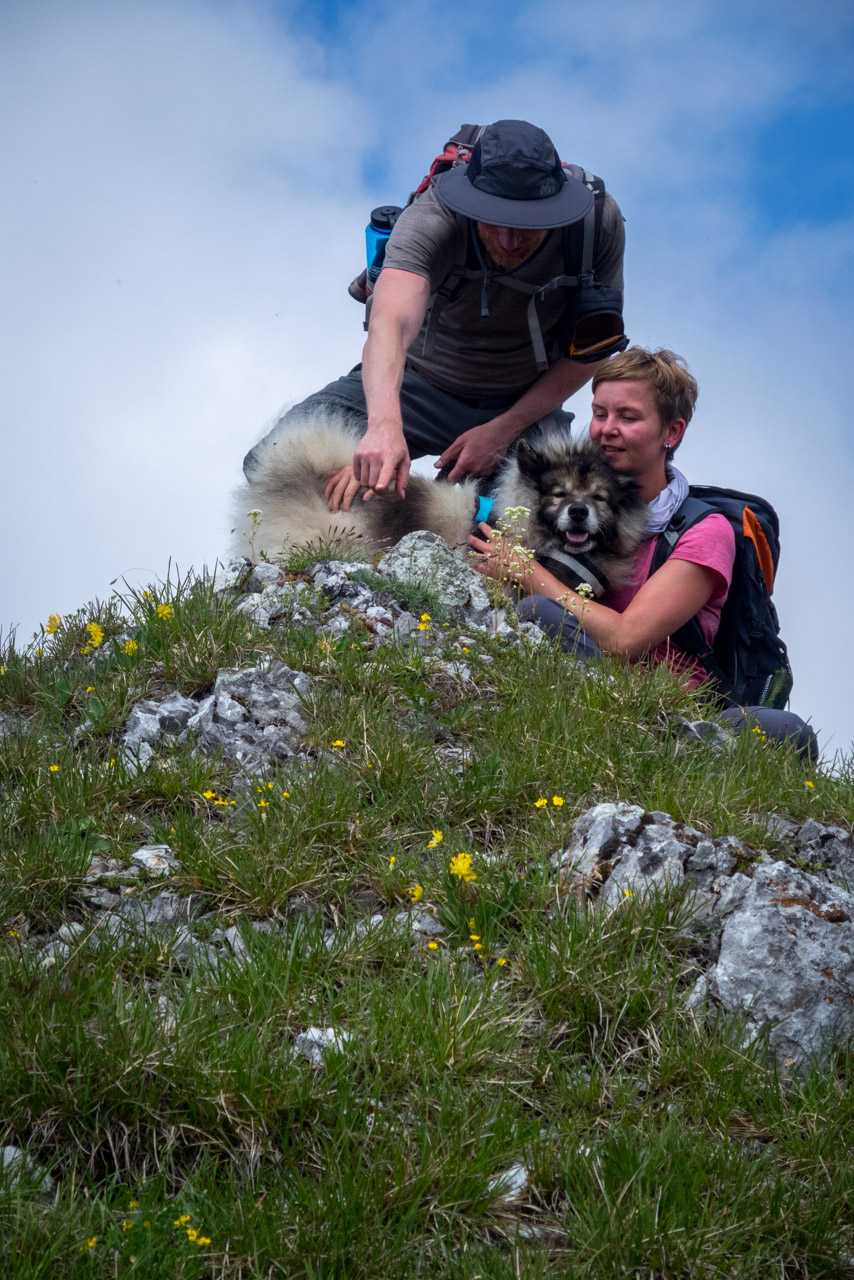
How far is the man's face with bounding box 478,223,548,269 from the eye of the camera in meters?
6.59

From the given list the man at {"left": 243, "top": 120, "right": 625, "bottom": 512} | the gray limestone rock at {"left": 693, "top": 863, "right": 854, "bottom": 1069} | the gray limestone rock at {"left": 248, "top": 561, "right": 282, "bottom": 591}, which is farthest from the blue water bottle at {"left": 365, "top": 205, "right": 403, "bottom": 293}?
the gray limestone rock at {"left": 693, "top": 863, "right": 854, "bottom": 1069}

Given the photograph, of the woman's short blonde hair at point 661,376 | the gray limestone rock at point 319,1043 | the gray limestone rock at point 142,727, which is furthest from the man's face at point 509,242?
the gray limestone rock at point 319,1043

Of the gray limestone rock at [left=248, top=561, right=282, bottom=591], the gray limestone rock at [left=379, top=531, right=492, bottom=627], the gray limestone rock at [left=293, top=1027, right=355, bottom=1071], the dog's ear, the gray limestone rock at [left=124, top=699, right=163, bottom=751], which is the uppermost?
the dog's ear

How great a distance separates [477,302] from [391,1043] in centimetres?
564

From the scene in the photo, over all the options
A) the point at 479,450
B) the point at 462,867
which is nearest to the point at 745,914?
the point at 462,867

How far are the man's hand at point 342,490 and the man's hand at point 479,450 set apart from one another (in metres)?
0.84

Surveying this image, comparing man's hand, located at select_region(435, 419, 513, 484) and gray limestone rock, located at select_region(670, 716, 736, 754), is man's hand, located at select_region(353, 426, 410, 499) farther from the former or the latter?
gray limestone rock, located at select_region(670, 716, 736, 754)

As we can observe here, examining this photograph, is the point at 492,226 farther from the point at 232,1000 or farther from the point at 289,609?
the point at 232,1000

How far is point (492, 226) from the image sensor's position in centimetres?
661

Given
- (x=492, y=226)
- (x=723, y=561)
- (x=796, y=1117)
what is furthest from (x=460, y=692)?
(x=492, y=226)

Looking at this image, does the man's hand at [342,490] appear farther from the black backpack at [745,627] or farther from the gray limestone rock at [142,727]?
the gray limestone rock at [142,727]

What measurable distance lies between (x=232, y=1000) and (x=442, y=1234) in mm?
849

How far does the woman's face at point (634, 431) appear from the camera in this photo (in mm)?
6387

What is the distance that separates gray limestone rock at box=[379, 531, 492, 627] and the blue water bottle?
233cm
